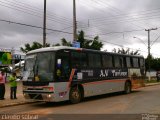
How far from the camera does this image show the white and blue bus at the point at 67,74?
55.9 feet

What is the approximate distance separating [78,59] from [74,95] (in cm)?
210

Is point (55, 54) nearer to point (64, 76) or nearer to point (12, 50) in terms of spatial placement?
point (64, 76)

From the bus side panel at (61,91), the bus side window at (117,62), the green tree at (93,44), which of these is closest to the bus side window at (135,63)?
the bus side window at (117,62)

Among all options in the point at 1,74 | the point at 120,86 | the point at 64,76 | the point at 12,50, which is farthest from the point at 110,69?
the point at 12,50

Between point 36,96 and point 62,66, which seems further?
point 62,66

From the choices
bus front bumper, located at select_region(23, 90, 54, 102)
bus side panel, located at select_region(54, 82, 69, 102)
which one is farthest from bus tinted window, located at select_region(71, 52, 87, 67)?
bus front bumper, located at select_region(23, 90, 54, 102)

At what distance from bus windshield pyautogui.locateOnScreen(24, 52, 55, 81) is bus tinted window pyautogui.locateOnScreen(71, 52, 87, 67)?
5.46ft

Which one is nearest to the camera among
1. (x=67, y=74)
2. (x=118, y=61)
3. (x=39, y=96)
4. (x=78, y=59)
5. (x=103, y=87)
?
(x=39, y=96)

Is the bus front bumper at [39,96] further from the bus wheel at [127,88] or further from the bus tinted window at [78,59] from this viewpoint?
the bus wheel at [127,88]

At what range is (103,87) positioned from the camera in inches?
854

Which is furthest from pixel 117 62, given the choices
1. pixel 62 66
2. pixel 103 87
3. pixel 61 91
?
pixel 61 91

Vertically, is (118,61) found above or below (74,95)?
above

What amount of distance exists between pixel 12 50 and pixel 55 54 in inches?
1330

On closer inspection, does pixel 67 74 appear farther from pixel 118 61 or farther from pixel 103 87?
pixel 118 61
